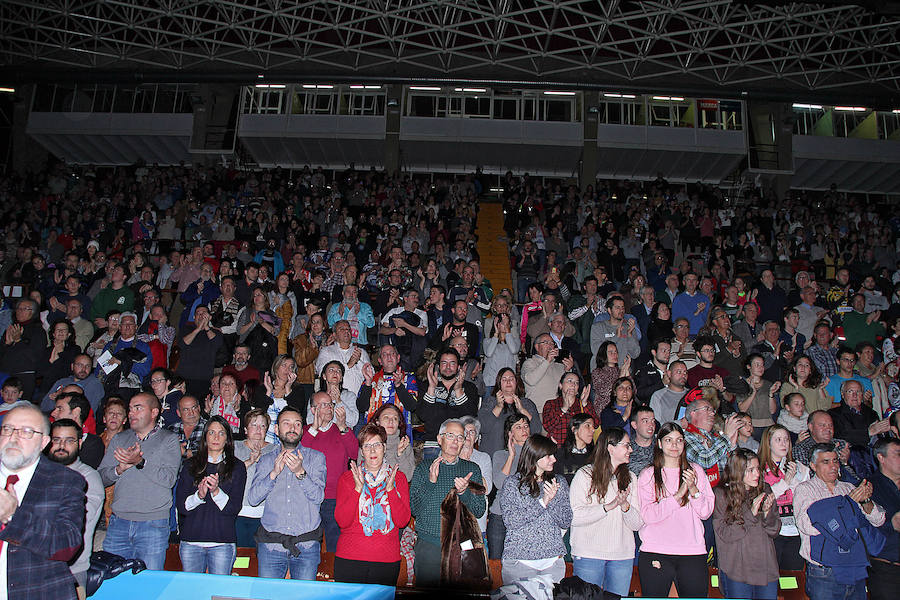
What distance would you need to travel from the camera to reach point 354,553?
420 centimetres

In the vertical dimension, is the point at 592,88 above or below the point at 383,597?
above

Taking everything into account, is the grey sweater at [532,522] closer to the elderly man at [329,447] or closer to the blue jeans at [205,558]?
the elderly man at [329,447]

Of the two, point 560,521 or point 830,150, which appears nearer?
point 560,521

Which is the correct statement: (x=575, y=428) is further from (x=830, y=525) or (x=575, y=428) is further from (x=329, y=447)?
(x=329, y=447)

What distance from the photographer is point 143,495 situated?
4.61 m

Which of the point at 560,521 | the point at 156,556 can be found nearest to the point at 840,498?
the point at 560,521

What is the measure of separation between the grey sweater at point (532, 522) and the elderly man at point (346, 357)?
9.64ft

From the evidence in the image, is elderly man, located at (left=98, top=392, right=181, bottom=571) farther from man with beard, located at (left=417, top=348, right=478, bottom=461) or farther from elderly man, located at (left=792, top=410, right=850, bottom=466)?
elderly man, located at (left=792, top=410, right=850, bottom=466)

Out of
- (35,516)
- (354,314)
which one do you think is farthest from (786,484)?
(354,314)

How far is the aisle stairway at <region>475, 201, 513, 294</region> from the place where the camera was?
545 inches

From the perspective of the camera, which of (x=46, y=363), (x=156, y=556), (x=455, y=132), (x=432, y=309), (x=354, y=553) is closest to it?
(x=354, y=553)

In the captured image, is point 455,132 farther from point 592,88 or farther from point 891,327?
point 891,327

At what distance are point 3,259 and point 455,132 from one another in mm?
12747

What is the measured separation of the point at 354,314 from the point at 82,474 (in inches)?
190
